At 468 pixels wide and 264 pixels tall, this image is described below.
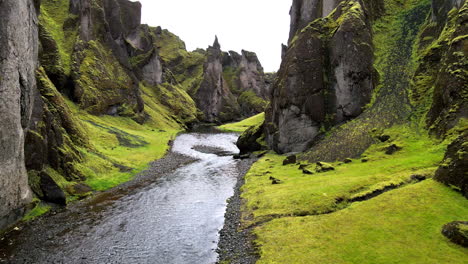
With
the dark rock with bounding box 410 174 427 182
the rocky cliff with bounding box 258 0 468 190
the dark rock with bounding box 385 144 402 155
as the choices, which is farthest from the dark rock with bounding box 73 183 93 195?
the dark rock with bounding box 385 144 402 155

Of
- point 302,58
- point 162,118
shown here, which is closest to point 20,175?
point 302,58

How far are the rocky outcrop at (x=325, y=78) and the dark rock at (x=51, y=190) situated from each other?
151 feet

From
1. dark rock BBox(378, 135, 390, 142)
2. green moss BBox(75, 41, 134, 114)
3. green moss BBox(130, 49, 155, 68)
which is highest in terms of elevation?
green moss BBox(130, 49, 155, 68)

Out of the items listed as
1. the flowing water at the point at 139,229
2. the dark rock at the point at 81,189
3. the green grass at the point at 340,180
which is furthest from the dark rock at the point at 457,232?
the dark rock at the point at 81,189

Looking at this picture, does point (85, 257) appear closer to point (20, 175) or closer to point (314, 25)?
point (20, 175)

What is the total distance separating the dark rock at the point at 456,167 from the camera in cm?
2536

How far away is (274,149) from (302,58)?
73.9ft

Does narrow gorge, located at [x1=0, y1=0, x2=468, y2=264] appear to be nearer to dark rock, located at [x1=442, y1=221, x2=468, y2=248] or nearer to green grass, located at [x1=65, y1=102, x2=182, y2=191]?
dark rock, located at [x1=442, y1=221, x2=468, y2=248]

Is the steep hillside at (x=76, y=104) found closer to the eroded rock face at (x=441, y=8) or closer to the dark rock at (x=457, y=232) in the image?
the dark rock at (x=457, y=232)

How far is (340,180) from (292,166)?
1788 centimetres

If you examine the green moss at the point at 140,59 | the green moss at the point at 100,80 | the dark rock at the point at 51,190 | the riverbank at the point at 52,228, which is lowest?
the riverbank at the point at 52,228

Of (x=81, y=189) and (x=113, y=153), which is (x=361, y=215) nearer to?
(x=81, y=189)

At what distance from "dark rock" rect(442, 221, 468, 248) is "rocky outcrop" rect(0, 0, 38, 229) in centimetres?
3724

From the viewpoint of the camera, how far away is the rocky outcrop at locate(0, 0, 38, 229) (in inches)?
1153
